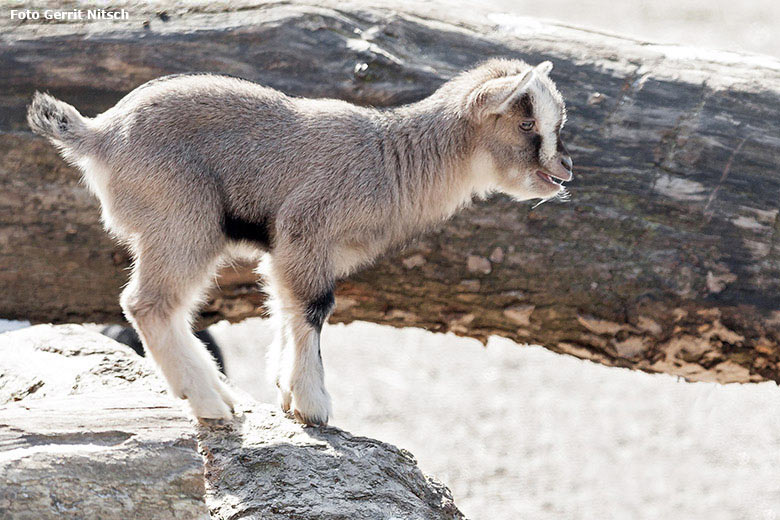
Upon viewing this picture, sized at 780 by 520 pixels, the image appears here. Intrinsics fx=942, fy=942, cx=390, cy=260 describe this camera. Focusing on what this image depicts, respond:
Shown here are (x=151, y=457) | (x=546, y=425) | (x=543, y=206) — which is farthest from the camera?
(x=546, y=425)

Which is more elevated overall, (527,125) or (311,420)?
(527,125)

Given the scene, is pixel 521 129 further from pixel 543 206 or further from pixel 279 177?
pixel 279 177

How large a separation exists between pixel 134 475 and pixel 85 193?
213cm

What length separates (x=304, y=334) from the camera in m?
3.99

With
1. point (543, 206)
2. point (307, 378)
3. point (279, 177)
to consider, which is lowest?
point (307, 378)

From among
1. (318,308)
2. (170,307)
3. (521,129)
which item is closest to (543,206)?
(521,129)

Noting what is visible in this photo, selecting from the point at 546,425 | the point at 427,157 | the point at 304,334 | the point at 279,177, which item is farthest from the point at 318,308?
the point at 546,425

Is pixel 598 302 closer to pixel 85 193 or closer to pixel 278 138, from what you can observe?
pixel 278 138

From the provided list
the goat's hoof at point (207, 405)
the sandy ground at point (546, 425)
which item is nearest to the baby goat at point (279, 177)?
the goat's hoof at point (207, 405)

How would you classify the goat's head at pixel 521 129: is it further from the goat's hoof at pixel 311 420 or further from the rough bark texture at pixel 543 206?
the goat's hoof at pixel 311 420

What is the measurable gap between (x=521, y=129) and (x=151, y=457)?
209cm

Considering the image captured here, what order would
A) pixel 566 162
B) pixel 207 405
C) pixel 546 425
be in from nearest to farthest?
pixel 207 405, pixel 566 162, pixel 546 425

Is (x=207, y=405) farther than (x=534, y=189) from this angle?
No

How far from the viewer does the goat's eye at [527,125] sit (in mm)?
4062
